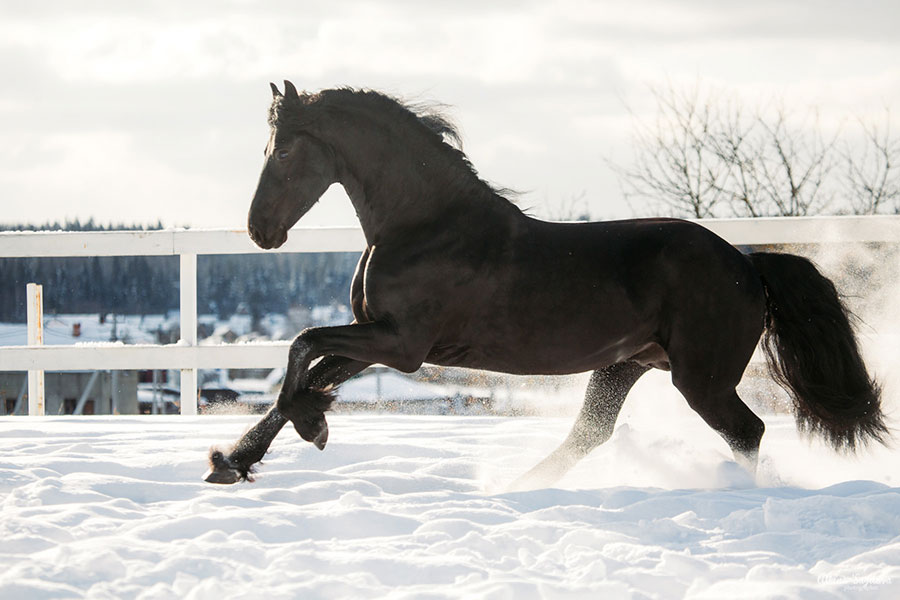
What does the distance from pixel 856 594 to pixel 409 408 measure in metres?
7.48

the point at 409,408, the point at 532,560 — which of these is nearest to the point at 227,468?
the point at 532,560

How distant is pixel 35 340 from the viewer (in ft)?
23.0

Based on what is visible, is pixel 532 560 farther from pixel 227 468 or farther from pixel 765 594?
pixel 227 468

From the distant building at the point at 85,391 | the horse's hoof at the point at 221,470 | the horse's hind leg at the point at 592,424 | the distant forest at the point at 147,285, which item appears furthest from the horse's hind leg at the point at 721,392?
the distant forest at the point at 147,285

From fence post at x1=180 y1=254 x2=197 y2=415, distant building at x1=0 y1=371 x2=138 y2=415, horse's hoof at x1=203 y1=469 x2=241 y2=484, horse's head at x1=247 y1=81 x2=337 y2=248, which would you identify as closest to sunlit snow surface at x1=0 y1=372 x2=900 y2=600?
horse's hoof at x1=203 y1=469 x2=241 y2=484

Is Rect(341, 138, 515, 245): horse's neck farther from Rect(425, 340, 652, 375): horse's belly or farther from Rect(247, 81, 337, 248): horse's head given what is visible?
Rect(425, 340, 652, 375): horse's belly

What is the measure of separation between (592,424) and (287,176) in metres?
1.69

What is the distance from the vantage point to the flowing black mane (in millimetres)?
3871

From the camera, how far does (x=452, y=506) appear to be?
130 inches

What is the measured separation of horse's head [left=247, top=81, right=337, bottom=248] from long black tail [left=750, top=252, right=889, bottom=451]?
1891 millimetres

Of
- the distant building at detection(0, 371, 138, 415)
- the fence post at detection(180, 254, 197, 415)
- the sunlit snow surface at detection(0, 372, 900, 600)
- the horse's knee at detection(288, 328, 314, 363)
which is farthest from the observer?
the distant building at detection(0, 371, 138, 415)

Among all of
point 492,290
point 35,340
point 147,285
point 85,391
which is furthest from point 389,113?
point 147,285

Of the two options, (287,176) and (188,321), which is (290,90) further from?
(188,321)

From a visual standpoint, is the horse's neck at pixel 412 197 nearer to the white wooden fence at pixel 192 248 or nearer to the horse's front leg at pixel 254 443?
the horse's front leg at pixel 254 443
